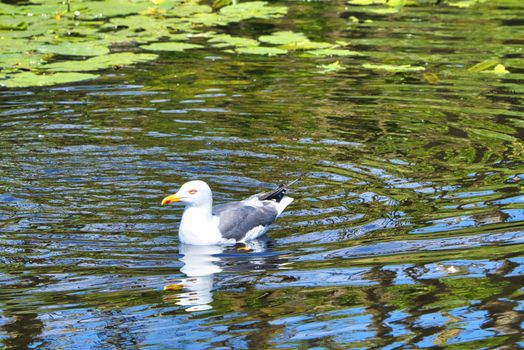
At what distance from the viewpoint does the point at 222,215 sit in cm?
910

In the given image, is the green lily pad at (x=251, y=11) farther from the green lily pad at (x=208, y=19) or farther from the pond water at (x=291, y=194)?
the pond water at (x=291, y=194)

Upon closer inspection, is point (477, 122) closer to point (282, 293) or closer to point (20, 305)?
point (282, 293)

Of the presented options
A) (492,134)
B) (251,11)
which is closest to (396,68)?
(492,134)

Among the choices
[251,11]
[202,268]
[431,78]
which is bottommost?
[202,268]

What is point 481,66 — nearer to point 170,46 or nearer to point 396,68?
point 396,68

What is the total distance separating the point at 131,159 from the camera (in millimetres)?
10805

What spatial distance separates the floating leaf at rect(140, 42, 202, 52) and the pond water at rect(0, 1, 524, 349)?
18 centimetres

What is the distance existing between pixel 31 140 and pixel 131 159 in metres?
1.26

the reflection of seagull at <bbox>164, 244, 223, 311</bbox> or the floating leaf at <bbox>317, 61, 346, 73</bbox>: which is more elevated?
the floating leaf at <bbox>317, 61, 346, 73</bbox>

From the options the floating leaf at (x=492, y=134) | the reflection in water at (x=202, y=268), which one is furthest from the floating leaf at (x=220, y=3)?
Answer: the reflection in water at (x=202, y=268)

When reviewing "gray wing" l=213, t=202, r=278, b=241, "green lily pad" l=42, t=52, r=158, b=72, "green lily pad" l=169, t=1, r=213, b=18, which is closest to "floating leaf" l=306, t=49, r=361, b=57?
"green lily pad" l=42, t=52, r=158, b=72

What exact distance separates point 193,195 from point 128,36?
23.9ft

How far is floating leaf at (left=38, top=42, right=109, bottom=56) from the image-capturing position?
1443 centimetres

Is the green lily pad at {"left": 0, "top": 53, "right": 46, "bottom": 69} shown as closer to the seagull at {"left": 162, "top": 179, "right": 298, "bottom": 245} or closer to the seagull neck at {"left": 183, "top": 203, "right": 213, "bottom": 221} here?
the seagull at {"left": 162, "top": 179, "right": 298, "bottom": 245}
